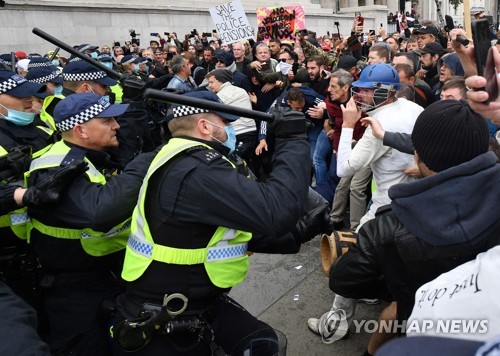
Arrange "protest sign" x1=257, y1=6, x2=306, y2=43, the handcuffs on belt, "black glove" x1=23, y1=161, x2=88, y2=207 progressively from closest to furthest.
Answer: the handcuffs on belt
"black glove" x1=23, y1=161, x2=88, y2=207
"protest sign" x1=257, y1=6, x2=306, y2=43

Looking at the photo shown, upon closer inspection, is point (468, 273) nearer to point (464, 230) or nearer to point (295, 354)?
point (464, 230)

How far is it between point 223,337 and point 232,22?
7.80 m

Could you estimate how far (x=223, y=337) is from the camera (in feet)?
7.78

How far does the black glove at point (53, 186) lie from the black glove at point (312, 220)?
1.23m

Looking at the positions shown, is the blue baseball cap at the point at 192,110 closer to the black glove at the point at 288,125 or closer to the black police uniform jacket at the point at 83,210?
the black glove at the point at 288,125

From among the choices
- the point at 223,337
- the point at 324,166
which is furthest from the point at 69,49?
the point at 324,166

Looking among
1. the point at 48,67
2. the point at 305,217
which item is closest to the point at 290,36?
the point at 48,67

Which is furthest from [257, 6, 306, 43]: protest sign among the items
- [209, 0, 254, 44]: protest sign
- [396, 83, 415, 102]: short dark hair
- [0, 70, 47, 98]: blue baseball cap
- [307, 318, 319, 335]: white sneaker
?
[307, 318, 319, 335]: white sneaker

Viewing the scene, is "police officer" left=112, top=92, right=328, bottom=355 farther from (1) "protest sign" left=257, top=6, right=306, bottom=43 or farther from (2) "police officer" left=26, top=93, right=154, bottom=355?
(1) "protest sign" left=257, top=6, right=306, bottom=43

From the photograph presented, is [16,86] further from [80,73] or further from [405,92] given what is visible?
[405,92]

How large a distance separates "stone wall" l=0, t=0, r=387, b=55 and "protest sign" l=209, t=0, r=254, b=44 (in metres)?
7.72

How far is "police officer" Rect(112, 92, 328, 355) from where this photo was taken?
1964 mm

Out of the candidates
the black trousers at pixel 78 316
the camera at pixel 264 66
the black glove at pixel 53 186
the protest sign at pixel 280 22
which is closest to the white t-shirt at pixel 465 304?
the black glove at pixel 53 186

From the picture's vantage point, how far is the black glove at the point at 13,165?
250cm
